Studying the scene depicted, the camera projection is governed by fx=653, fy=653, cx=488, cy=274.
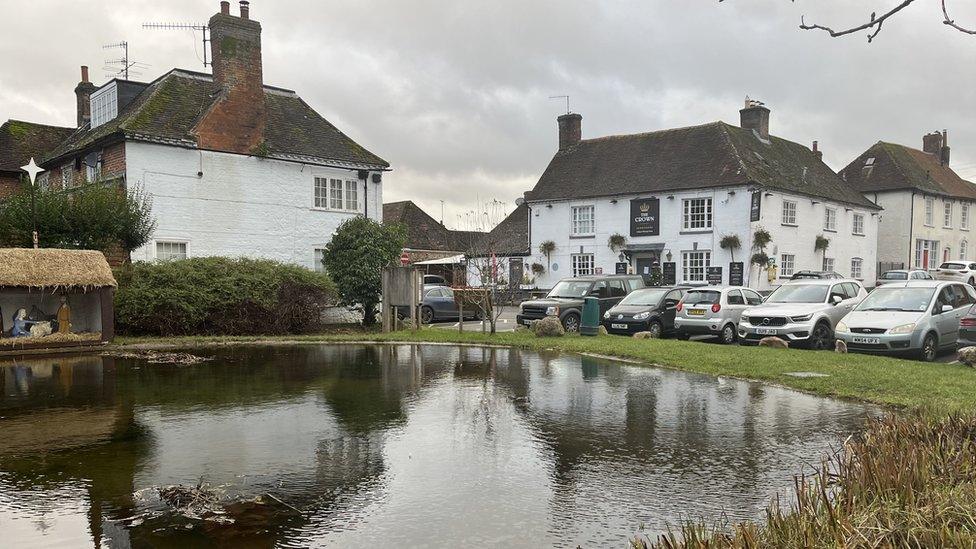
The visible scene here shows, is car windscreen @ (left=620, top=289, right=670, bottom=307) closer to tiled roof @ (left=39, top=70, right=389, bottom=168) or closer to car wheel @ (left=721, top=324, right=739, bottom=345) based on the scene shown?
car wheel @ (left=721, top=324, right=739, bottom=345)

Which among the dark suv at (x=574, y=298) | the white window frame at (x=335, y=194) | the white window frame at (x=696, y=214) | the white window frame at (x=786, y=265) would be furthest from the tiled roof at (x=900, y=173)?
the white window frame at (x=335, y=194)

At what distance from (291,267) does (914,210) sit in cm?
3855

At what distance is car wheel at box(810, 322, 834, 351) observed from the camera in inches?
613

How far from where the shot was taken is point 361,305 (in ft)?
76.1

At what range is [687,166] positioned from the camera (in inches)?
1316

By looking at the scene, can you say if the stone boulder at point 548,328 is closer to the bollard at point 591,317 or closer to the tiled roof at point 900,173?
the bollard at point 591,317

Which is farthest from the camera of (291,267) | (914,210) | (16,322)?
(914,210)

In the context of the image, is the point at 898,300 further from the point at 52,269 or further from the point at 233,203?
the point at 233,203

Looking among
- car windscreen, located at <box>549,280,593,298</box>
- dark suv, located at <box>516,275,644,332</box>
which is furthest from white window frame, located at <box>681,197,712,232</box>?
car windscreen, located at <box>549,280,593,298</box>

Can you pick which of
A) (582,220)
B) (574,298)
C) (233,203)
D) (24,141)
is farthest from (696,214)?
(24,141)

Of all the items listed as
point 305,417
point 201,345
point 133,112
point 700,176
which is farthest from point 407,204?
point 305,417

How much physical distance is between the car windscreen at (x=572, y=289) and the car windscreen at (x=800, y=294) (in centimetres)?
578

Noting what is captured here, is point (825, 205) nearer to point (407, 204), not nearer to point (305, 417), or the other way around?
point (407, 204)

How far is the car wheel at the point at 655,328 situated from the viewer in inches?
752
